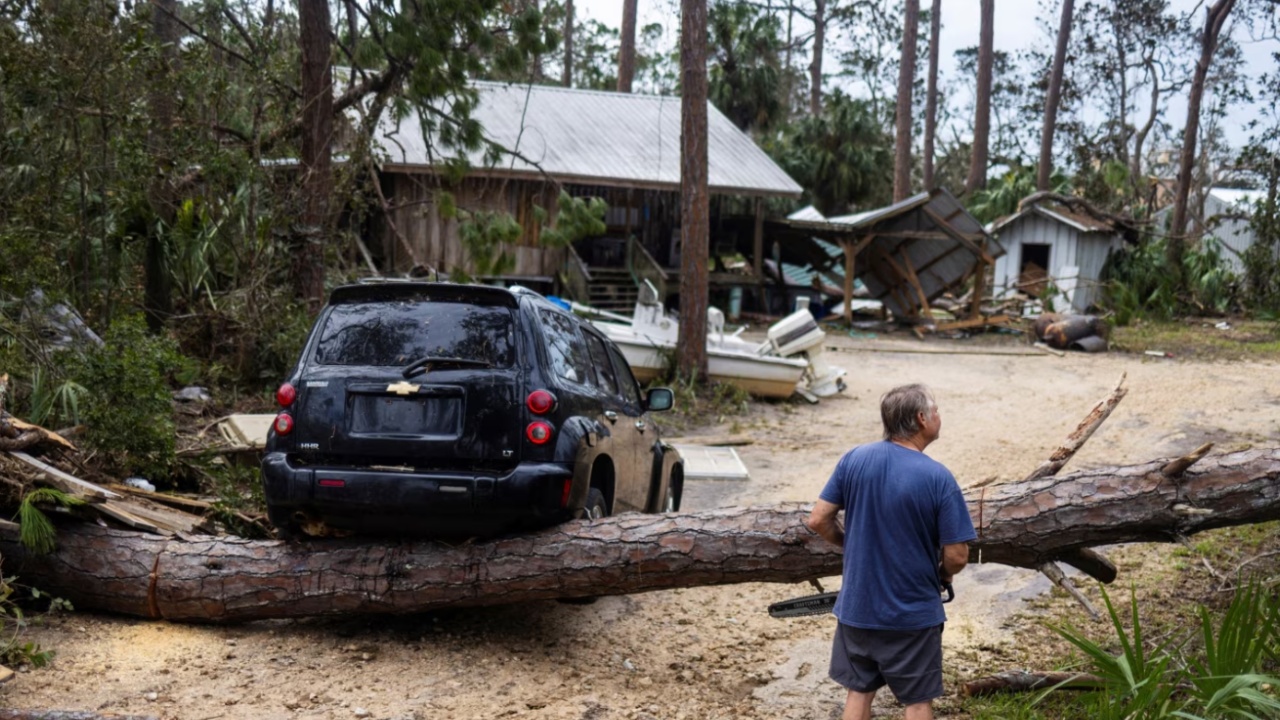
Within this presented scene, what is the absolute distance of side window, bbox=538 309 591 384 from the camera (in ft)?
20.2

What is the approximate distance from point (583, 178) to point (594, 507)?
55.9 feet

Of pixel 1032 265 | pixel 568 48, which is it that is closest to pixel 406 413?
pixel 1032 265

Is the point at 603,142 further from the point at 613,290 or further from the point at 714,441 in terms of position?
the point at 714,441

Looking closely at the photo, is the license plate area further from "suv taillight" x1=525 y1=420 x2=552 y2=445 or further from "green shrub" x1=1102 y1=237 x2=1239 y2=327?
"green shrub" x1=1102 y1=237 x2=1239 y2=327

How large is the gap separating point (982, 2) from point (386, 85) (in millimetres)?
28164

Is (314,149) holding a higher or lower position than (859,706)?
higher

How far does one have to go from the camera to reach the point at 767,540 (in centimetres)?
562

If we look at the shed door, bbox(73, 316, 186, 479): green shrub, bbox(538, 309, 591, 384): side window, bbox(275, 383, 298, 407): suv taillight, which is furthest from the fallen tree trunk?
the shed door

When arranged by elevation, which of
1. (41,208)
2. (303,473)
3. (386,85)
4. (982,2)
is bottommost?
(303,473)

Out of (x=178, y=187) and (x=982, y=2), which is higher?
(x=982, y=2)

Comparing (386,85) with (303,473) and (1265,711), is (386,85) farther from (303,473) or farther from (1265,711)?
(1265,711)

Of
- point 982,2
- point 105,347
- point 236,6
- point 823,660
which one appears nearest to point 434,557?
point 823,660

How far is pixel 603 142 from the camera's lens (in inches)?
978

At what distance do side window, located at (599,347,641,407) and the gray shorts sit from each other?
3.53 m
